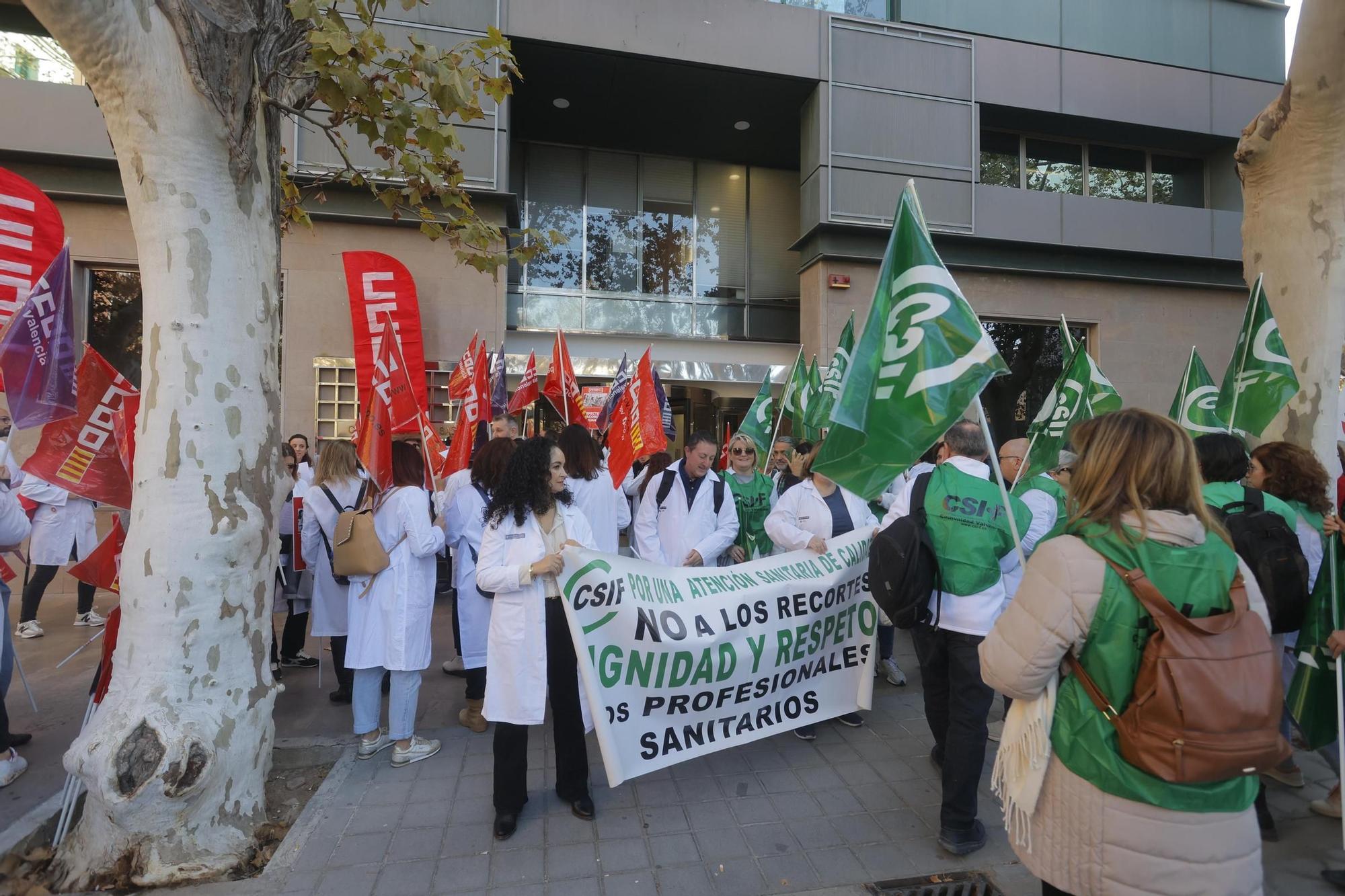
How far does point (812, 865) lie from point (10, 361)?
4965 millimetres

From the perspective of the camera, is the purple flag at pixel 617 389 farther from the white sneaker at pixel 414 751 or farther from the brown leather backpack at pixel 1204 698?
the brown leather backpack at pixel 1204 698

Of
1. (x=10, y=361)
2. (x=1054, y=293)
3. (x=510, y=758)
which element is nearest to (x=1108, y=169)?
(x=1054, y=293)

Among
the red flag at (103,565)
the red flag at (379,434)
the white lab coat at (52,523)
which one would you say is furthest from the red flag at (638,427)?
the white lab coat at (52,523)

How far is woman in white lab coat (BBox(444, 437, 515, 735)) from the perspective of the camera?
4715 millimetres

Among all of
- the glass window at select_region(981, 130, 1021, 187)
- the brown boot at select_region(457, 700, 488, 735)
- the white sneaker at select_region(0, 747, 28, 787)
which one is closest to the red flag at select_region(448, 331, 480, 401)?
the brown boot at select_region(457, 700, 488, 735)

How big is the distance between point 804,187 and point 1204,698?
12330 millimetres

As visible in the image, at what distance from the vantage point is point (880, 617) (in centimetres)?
532

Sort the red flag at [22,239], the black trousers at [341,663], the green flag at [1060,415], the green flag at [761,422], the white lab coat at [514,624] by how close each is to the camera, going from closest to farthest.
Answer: the white lab coat at [514,624] < the red flag at [22,239] < the black trousers at [341,663] < the green flag at [1060,415] < the green flag at [761,422]

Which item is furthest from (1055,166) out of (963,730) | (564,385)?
(963,730)

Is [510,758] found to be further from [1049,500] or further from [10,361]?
[1049,500]

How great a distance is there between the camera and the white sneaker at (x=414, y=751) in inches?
164

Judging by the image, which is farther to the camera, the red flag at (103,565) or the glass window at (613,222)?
the glass window at (613,222)

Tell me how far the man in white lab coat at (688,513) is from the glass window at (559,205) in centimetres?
909

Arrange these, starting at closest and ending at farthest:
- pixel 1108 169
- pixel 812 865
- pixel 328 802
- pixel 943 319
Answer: pixel 943 319, pixel 812 865, pixel 328 802, pixel 1108 169
